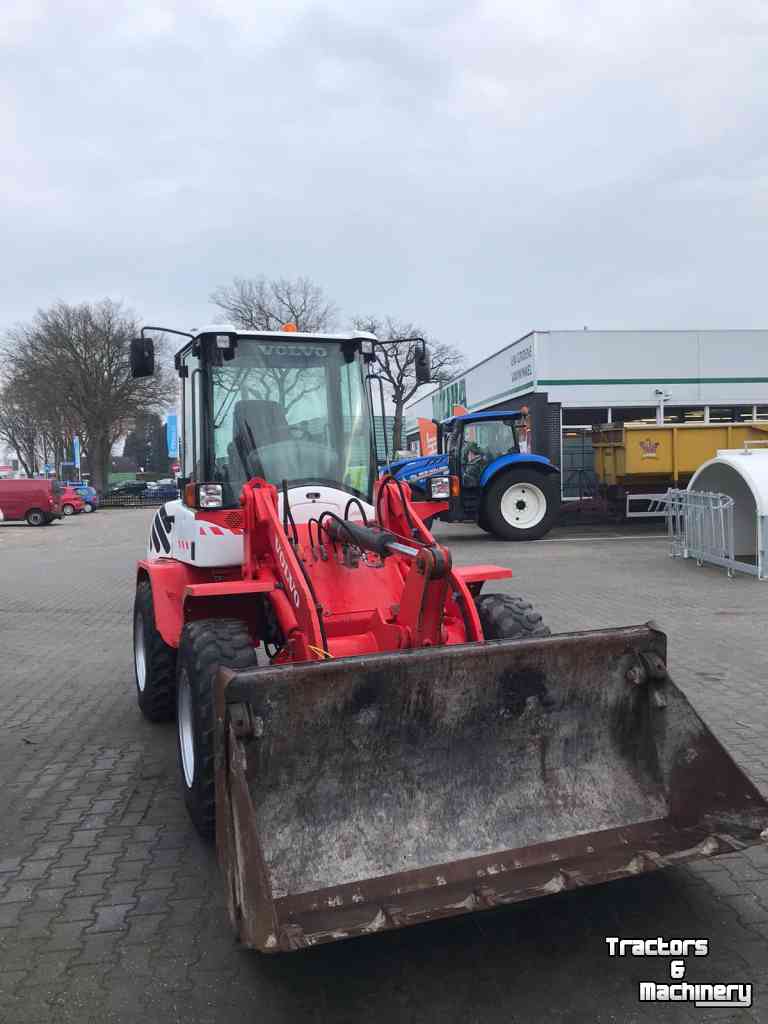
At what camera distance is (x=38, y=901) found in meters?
3.46

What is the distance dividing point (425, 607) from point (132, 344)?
2782 millimetres

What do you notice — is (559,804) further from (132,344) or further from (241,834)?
(132,344)

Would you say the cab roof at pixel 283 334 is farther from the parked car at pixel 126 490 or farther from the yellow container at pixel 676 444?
the parked car at pixel 126 490

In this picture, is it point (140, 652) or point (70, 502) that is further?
point (70, 502)

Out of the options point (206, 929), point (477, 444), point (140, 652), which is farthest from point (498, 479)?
point (206, 929)

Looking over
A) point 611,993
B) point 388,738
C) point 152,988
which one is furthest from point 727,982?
point 152,988

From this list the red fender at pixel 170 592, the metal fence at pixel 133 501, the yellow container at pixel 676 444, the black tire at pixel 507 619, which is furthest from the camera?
the metal fence at pixel 133 501

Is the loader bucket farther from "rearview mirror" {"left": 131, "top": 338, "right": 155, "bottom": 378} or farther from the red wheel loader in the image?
"rearview mirror" {"left": 131, "top": 338, "right": 155, "bottom": 378}

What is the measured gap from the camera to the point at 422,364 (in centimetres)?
585

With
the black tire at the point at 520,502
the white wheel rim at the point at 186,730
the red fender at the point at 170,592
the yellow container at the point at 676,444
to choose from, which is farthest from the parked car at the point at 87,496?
the white wheel rim at the point at 186,730

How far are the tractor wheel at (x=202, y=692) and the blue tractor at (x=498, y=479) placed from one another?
1372 centimetres

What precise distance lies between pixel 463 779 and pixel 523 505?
1524 centimetres

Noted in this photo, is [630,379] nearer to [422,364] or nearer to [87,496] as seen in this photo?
[422,364]

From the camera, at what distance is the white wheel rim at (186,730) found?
13.0 feet
